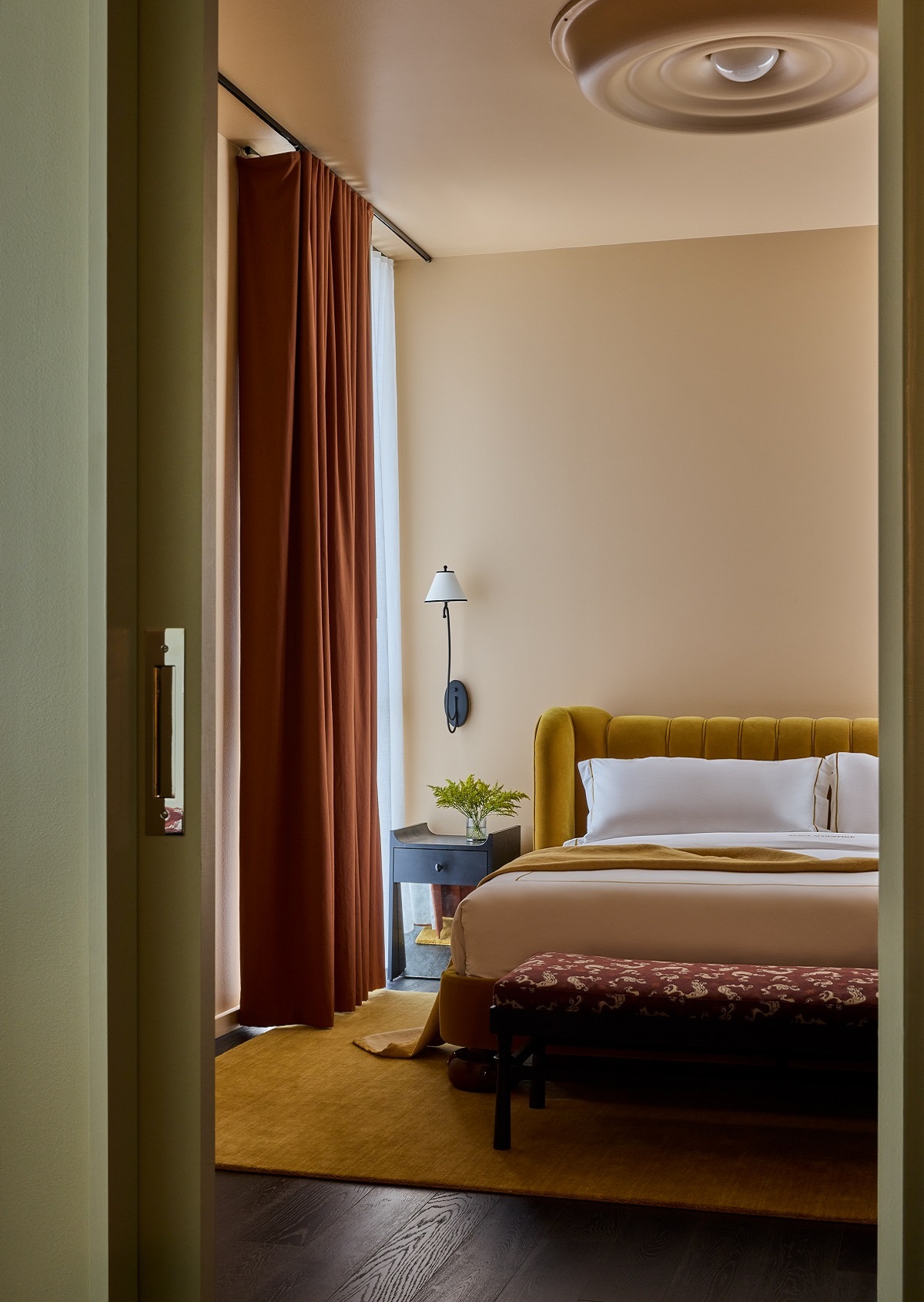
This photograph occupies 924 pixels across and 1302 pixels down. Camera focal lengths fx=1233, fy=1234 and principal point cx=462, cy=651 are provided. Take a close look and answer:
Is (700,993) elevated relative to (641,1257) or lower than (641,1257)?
elevated

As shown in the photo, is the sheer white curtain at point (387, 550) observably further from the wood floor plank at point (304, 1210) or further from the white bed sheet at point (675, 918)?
the wood floor plank at point (304, 1210)

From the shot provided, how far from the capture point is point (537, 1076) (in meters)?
3.32

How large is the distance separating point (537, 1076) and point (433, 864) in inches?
78.8

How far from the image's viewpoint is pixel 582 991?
3.25 m

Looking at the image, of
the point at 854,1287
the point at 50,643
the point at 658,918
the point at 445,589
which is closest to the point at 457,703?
the point at 445,589

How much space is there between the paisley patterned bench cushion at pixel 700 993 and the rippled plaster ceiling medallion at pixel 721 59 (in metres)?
2.61

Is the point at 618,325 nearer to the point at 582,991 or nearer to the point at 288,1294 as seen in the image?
the point at 582,991

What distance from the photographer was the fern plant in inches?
210

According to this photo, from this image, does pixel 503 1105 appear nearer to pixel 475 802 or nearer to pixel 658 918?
pixel 658 918

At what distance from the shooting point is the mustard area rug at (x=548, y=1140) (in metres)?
2.98

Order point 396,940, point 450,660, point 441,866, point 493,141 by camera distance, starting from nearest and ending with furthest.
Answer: point 493,141 → point 441,866 → point 396,940 → point 450,660

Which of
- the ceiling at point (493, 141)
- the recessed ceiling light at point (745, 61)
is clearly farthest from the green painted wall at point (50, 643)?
the recessed ceiling light at point (745, 61)

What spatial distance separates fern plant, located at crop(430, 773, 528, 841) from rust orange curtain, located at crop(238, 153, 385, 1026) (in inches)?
26.4

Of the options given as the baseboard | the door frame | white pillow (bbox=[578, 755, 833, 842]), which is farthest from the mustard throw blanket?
the door frame
